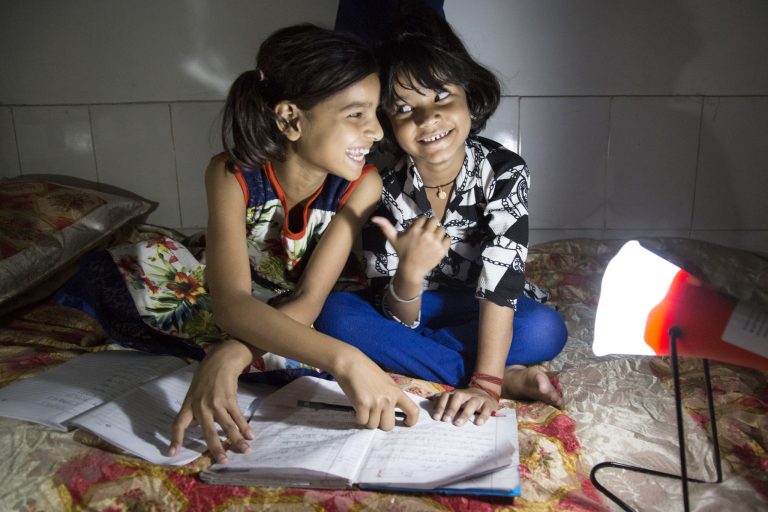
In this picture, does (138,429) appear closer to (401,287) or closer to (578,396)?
(401,287)

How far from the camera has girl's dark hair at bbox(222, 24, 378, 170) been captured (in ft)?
2.75

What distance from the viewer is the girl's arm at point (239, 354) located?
0.66 meters

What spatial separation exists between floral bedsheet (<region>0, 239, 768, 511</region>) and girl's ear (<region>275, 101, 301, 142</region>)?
0.43 meters

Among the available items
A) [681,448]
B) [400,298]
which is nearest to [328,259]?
[400,298]

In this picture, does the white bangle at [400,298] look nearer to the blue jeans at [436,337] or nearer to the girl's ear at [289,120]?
the blue jeans at [436,337]

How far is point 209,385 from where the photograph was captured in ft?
2.25

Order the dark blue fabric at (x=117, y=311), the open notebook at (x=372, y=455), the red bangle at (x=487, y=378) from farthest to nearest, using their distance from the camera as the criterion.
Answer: the dark blue fabric at (x=117, y=311), the red bangle at (x=487, y=378), the open notebook at (x=372, y=455)

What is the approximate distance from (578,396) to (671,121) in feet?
2.96

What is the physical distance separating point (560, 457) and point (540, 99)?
983mm

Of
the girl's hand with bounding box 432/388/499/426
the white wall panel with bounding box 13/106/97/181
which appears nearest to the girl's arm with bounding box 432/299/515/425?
the girl's hand with bounding box 432/388/499/426

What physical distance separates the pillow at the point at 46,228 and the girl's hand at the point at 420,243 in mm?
814

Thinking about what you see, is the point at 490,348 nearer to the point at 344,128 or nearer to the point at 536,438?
the point at 536,438

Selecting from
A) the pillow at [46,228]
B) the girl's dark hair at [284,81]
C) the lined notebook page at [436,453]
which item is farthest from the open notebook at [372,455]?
the pillow at [46,228]

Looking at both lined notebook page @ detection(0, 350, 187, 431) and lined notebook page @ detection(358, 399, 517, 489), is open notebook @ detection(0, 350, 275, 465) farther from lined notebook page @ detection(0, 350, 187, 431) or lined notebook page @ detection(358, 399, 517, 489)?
lined notebook page @ detection(358, 399, 517, 489)
